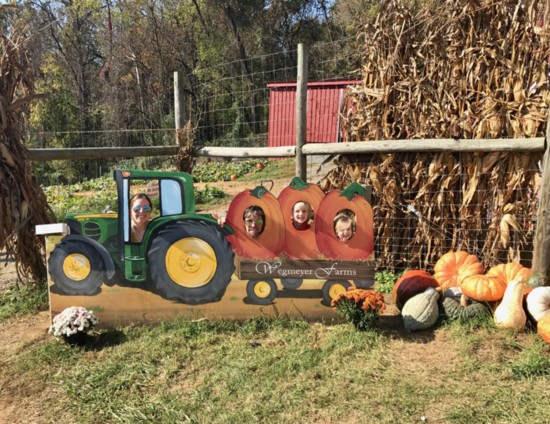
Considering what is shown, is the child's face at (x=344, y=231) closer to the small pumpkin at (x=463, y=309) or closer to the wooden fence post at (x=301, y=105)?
the small pumpkin at (x=463, y=309)

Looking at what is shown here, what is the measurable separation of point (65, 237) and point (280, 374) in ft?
7.32

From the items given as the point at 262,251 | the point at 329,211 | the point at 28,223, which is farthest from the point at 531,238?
the point at 28,223

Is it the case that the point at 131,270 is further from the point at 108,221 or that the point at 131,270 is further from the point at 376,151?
the point at 376,151

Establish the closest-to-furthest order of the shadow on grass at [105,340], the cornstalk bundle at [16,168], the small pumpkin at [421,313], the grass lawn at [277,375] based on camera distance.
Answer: the grass lawn at [277,375] → the shadow on grass at [105,340] → the small pumpkin at [421,313] → the cornstalk bundle at [16,168]

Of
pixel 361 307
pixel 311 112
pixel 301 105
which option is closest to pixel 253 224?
pixel 361 307

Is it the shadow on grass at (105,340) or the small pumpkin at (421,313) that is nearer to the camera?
the shadow on grass at (105,340)

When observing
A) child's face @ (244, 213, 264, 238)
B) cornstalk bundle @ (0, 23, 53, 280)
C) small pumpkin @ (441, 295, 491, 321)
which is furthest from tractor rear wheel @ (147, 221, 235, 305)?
small pumpkin @ (441, 295, 491, 321)

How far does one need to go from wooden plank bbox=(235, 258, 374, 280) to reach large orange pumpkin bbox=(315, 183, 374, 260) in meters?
0.08

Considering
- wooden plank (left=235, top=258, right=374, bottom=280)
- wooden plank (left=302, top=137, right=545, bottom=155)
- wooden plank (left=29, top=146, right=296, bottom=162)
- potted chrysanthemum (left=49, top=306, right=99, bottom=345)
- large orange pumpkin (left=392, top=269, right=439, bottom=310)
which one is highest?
wooden plank (left=302, top=137, right=545, bottom=155)

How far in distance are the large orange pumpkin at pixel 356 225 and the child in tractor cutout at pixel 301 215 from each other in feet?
0.29

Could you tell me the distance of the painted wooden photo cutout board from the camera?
393 centimetres

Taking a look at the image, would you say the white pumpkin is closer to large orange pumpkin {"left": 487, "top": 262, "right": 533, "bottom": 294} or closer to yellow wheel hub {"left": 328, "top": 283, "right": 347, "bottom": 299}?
large orange pumpkin {"left": 487, "top": 262, "right": 533, "bottom": 294}

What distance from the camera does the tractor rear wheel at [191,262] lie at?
395cm

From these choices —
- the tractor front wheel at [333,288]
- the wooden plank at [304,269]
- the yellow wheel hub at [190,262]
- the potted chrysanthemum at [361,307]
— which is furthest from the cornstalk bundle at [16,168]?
the potted chrysanthemum at [361,307]
